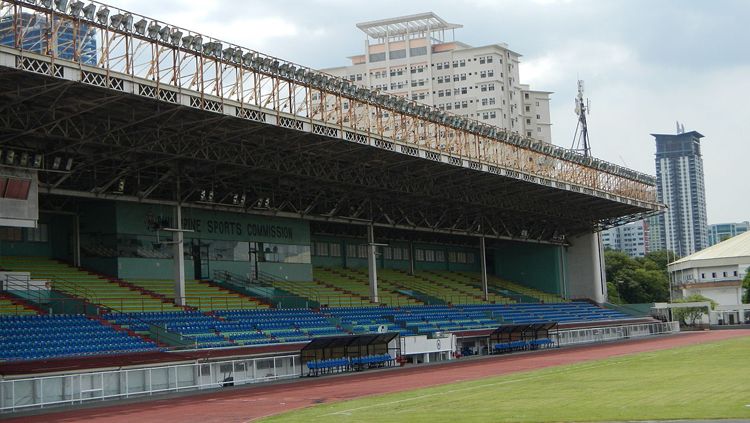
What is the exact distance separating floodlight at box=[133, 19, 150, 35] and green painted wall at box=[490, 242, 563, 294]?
61193mm

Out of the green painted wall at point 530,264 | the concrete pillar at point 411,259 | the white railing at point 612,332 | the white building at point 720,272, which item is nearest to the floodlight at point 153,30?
the white railing at point 612,332

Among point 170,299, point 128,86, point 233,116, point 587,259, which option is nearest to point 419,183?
point 170,299

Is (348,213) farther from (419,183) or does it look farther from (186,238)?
(186,238)

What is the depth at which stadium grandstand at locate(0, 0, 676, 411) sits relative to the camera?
37.2 metres

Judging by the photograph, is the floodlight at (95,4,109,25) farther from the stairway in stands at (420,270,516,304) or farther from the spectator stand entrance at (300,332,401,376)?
the stairway in stands at (420,270,516,304)

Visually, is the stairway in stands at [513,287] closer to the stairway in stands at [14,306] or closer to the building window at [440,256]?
the building window at [440,256]

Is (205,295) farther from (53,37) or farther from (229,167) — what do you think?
(53,37)

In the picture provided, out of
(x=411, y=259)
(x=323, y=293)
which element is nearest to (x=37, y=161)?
(x=323, y=293)

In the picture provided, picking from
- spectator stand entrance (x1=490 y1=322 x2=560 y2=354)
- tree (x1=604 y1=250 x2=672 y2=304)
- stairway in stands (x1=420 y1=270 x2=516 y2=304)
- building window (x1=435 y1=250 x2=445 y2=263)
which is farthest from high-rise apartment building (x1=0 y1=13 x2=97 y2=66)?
tree (x1=604 y1=250 x2=672 y2=304)

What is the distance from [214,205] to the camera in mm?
55281

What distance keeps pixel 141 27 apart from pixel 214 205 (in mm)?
18065

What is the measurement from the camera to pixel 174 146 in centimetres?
4578

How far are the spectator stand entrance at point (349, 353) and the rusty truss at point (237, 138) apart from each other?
973cm

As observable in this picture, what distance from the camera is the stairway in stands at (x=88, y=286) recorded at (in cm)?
4684
